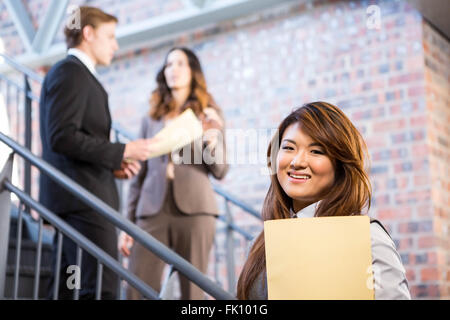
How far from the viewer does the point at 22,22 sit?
13.1 ft

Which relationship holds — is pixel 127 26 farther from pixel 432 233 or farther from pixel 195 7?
pixel 432 233

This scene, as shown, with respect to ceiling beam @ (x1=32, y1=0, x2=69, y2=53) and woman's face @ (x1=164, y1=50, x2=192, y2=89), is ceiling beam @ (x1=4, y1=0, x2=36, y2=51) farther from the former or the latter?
woman's face @ (x1=164, y1=50, x2=192, y2=89)

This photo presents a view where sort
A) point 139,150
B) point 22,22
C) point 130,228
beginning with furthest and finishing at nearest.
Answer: point 22,22 < point 139,150 < point 130,228

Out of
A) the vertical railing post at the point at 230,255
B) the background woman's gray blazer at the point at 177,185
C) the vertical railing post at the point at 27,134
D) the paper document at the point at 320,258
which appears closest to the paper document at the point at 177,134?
the background woman's gray blazer at the point at 177,185

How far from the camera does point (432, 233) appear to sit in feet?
8.14

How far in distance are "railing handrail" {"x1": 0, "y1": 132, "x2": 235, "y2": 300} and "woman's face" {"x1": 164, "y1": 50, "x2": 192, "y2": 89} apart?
25.6 inches

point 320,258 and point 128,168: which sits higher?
point 128,168

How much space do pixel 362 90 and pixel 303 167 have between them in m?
2.36

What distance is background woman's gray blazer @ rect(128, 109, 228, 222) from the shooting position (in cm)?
193

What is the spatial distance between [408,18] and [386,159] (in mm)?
644

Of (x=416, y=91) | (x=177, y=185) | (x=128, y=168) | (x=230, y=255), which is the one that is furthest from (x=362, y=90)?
(x=128, y=168)

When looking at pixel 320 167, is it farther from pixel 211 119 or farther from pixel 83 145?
pixel 211 119

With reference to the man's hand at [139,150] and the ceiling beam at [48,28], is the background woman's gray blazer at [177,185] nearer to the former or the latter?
the man's hand at [139,150]

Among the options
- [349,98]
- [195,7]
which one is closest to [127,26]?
[195,7]
